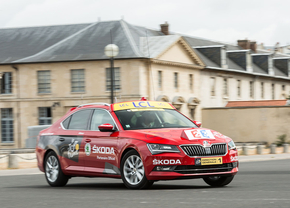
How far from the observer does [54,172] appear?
12.3 m

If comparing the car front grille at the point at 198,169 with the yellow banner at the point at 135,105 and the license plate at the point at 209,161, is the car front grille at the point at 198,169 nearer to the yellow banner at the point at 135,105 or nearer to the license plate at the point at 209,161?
the license plate at the point at 209,161

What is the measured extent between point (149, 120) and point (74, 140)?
165cm

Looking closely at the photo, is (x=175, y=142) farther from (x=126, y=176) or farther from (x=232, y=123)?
(x=232, y=123)

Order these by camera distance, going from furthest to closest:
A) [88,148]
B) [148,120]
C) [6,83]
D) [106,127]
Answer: [6,83] → [88,148] → [148,120] → [106,127]

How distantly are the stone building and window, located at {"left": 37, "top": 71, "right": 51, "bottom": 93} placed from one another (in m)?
0.08

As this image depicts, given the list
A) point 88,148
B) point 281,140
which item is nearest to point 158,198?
point 88,148

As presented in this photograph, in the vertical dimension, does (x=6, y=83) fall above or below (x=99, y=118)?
above

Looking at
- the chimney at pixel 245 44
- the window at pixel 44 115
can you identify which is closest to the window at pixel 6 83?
the window at pixel 44 115

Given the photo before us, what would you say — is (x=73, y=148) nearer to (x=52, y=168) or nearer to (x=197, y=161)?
(x=52, y=168)

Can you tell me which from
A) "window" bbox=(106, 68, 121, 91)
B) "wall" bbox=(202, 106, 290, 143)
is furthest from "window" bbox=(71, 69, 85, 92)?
"wall" bbox=(202, 106, 290, 143)

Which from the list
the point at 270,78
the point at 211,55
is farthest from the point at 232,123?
the point at 270,78

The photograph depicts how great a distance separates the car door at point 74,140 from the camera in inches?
456

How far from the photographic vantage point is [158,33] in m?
55.0

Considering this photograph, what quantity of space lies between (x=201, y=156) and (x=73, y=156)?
2.86m
